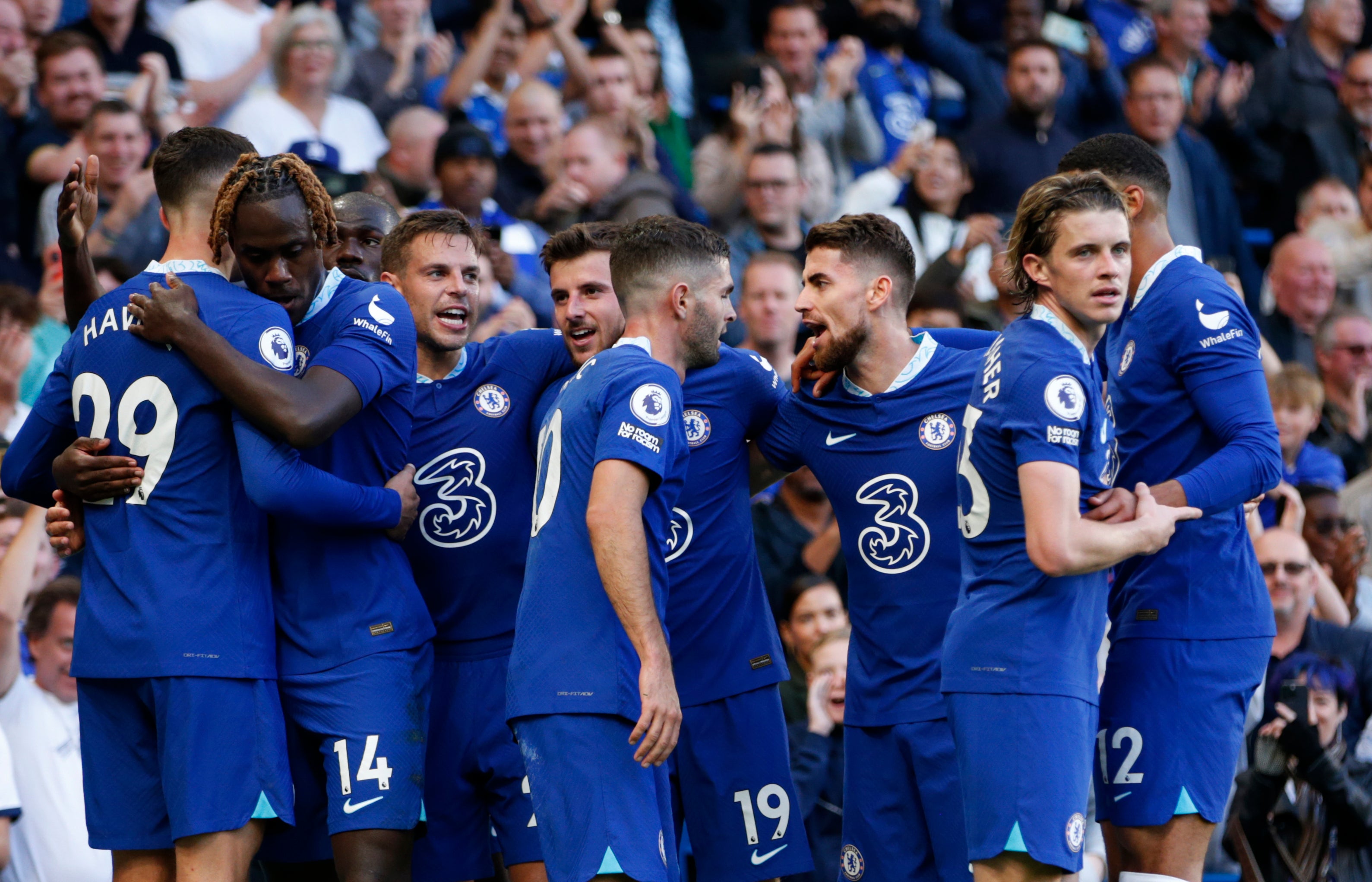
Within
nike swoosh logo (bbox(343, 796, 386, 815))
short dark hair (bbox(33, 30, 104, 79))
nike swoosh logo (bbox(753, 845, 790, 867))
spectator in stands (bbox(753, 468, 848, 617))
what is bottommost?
nike swoosh logo (bbox(753, 845, 790, 867))

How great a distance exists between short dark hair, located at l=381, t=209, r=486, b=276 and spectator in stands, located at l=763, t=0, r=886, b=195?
719 cm

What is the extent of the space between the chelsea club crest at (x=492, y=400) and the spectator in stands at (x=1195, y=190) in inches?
329

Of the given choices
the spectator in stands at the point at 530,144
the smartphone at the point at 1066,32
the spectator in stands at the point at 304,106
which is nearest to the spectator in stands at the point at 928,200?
the spectator in stands at the point at 530,144

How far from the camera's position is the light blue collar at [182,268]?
5.13 m

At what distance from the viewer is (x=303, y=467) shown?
196 inches

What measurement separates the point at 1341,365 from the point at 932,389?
6.97 m

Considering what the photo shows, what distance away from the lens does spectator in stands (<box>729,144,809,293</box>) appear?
11.1m

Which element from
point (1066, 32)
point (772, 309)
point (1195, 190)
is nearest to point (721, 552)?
point (772, 309)

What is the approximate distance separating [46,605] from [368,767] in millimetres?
2866

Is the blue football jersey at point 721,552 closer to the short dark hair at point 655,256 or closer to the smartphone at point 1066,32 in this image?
the short dark hair at point 655,256

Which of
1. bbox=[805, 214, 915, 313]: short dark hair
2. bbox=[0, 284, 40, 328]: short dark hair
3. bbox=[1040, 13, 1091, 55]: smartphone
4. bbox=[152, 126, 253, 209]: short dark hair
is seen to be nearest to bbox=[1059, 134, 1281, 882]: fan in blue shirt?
bbox=[805, 214, 915, 313]: short dark hair

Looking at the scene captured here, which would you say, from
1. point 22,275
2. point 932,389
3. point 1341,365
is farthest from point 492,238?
point 1341,365

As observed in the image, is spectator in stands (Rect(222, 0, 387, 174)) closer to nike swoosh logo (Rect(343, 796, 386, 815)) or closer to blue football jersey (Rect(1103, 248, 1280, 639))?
nike swoosh logo (Rect(343, 796, 386, 815))

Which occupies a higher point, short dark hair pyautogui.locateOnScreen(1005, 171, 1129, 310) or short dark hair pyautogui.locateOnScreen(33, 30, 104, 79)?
short dark hair pyautogui.locateOnScreen(33, 30, 104, 79)
